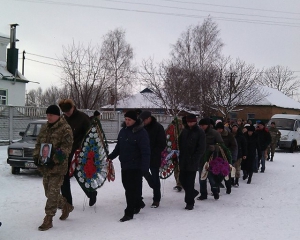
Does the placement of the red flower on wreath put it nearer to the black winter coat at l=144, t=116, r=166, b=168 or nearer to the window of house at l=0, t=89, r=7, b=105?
the black winter coat at l=144, t=116, r=166, b=168

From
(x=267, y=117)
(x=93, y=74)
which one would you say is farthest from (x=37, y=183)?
(x=267, y=117)

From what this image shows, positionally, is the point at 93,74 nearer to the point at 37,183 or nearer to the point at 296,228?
the point at 37,183

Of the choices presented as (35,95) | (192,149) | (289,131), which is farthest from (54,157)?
(35,95)

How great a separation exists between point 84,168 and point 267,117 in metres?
38.0

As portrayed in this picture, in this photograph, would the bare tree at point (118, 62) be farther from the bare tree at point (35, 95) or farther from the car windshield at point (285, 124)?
the bare tree at point (35, 95)

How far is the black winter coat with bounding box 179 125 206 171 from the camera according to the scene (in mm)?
7059

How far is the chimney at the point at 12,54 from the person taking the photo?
26.8 metres

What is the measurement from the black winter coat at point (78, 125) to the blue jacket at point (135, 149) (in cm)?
86

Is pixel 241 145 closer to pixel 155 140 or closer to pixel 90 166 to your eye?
pixel 155 140

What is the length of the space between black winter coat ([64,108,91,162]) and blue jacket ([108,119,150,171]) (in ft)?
2.82

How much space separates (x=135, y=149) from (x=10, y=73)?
23507 millimetres

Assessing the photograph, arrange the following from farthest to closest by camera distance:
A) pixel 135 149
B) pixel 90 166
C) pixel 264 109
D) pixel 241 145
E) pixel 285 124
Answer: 1. pixel 264 109
2. pixel 285 124
3. pixel 241 145
4. pixel 90 166
5. pixel 135 149

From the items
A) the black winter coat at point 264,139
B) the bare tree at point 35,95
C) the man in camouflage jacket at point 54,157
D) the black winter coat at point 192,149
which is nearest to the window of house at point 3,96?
the black winter coat at point 264,139

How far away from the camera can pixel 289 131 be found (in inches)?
888
